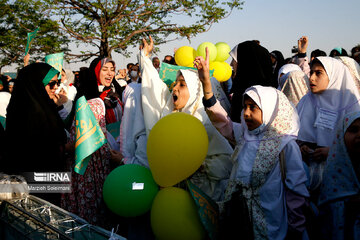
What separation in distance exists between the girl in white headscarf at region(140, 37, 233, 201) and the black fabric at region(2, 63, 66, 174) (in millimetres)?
815

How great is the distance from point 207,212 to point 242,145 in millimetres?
555

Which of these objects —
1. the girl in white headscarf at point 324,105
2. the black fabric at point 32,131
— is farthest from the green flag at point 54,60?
the girl in white headscarf at point 324,105

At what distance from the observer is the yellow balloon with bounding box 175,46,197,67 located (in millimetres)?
4946

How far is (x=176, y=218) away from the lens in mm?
1974

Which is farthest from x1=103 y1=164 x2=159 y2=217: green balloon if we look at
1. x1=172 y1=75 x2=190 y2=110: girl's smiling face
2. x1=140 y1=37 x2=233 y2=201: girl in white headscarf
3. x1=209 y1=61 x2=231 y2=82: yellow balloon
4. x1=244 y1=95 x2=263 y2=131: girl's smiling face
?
x1=209 y1=61 x2=231 y2=82: yellow balloon

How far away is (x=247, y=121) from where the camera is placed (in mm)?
2186

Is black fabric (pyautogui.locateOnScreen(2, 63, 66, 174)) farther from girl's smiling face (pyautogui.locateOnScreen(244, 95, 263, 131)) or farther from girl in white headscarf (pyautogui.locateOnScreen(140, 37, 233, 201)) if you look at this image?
girl's smiling face (pyautogui.locateOnScreen(244, 95, 263, 131))

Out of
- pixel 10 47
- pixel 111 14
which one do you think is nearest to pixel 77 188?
pixel 111 14

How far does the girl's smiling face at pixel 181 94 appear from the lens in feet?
8.43

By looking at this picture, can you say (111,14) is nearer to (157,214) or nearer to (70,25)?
(70,25)

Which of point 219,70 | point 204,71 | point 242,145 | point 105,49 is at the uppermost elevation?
point 105,49

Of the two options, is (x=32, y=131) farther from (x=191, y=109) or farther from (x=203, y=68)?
(x=203, y=68)

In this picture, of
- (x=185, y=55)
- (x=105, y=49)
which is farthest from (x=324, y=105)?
(x=105, y=49)

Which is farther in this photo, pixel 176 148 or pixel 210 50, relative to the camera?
pixel 210 50
